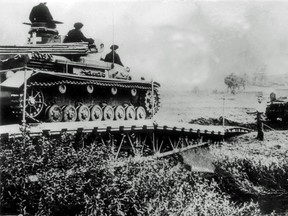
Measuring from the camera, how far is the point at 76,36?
52.2 feet

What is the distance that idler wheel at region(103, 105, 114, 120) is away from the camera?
1557 cm

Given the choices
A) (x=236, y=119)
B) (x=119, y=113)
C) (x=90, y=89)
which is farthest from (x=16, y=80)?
(x=236, y=119)

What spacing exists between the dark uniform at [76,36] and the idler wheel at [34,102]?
336 cm

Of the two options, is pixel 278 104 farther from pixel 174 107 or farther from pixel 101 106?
pixel 174 107

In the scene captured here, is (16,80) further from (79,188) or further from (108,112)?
(79,188)

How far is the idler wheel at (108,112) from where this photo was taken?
613 inches

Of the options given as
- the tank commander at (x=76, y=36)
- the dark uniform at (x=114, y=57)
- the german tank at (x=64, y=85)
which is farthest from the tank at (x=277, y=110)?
the tank commander at (x=76, y=36)

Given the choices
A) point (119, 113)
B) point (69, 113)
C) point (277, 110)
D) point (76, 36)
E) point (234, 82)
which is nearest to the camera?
point (69, 113)

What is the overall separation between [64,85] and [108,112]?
2.38 meters

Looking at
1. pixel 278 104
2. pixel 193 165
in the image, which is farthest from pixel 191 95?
pixel 193 165

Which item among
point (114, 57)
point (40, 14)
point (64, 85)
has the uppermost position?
point (40, 14)

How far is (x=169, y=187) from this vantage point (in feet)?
29.0

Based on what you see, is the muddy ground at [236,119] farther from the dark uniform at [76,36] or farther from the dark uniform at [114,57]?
the dark uniform at [76,36]

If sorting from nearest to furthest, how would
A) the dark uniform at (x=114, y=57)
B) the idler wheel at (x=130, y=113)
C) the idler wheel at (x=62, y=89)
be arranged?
the idler wheel at (x=62, y=89) → the idler wheel at (x=130, y=113) → the dark uniform at (x=114, y=57)
